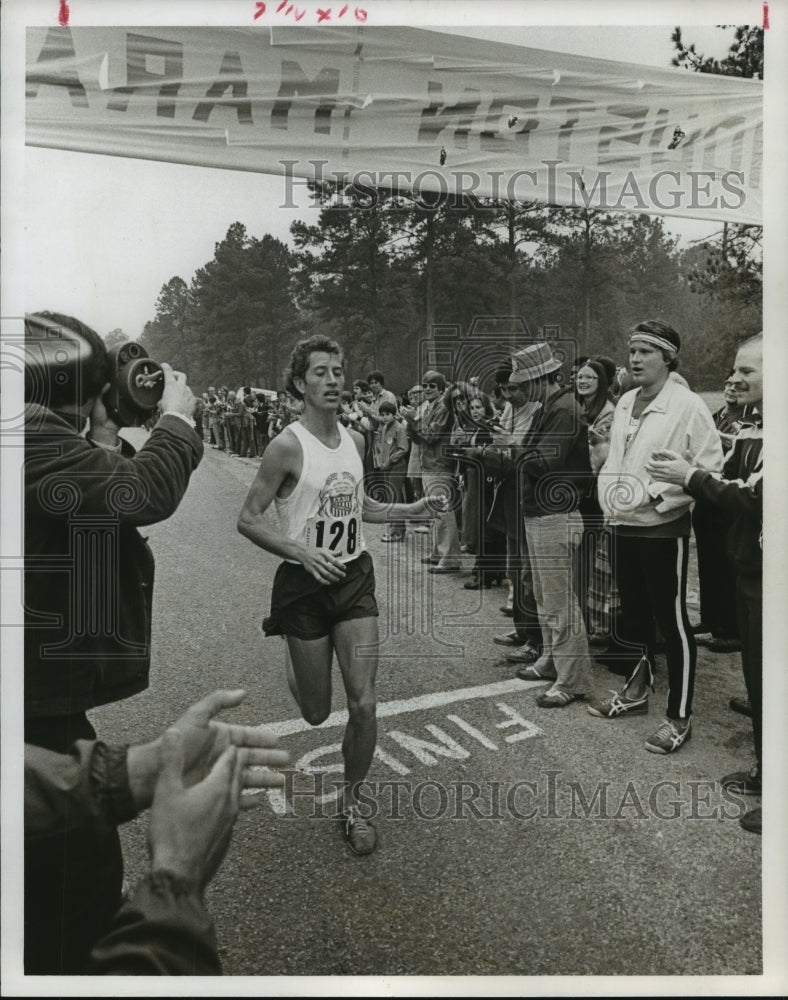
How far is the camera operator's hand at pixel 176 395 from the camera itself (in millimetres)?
2723

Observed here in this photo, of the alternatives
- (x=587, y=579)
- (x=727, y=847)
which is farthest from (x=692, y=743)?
(x=587, y=579)

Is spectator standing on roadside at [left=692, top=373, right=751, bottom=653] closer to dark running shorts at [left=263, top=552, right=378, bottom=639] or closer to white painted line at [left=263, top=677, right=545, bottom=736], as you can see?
white painted line at [left=263, top=677, right=545, bottom=736]

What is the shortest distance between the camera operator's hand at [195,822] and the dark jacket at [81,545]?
2.60 ft

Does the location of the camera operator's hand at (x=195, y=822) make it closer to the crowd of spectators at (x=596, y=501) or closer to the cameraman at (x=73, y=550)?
the cameraman at (x=73, y=550)

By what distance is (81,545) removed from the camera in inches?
107

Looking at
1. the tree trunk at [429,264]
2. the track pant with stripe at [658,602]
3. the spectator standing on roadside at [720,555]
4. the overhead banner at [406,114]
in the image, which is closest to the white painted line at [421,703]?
the track pant with stripe at [658,602]

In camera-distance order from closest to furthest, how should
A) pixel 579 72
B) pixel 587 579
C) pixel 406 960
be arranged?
pixel 406 960
pixel 579 72
pixel 587 579

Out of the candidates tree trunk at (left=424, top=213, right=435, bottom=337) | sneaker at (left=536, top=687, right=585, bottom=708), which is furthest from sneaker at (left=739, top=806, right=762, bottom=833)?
tree trunk at (left=424, top=213, right=435, bottom=337)

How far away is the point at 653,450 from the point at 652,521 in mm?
272

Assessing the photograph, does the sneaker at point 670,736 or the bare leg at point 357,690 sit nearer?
the bare leg at point 357,690

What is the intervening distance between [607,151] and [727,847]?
2.51 meters

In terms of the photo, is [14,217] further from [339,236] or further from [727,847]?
[727,847]

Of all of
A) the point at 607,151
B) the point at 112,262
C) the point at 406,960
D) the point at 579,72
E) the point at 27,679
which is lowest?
the point at 406,960

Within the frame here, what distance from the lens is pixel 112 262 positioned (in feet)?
9.21
